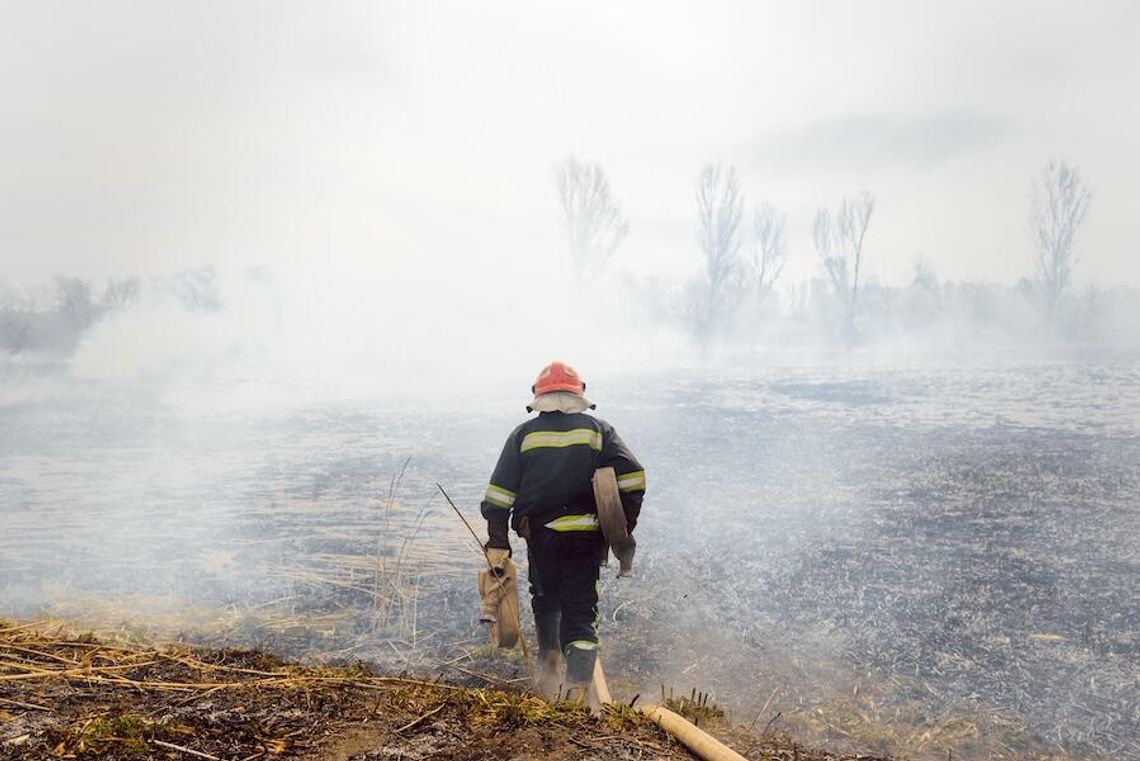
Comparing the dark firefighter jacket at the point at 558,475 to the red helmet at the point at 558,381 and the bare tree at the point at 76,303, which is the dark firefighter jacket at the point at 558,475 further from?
the bare tree at the point at 76,303

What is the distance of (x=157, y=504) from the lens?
29.1 feet

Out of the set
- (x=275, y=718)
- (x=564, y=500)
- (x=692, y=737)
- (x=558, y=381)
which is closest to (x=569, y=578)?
(x=564, y=500)

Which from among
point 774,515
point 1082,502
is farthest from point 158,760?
point 1082,502

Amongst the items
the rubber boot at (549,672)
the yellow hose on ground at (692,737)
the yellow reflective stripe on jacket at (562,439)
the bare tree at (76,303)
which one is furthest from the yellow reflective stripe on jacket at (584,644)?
the bare tree at (76,303)

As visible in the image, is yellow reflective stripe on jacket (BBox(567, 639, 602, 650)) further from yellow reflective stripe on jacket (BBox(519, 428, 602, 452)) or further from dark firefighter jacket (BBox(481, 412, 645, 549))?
yellow reflective stripe on jacket (BBox(519, 428, 602, 452))

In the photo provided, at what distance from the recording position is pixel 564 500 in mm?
3910

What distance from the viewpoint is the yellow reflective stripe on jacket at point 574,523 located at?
3926 millimetres

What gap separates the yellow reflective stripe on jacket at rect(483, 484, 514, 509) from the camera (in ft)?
13.0

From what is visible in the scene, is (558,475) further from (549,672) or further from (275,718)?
(275,718)

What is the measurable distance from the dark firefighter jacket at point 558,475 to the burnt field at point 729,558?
3.79 feet

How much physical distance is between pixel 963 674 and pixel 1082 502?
520 cm

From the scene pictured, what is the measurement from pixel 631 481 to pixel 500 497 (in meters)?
0.72

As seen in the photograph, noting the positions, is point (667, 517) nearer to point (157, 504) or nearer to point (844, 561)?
point (844, 561)

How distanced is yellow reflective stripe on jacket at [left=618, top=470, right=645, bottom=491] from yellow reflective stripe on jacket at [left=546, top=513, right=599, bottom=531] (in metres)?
0.24
